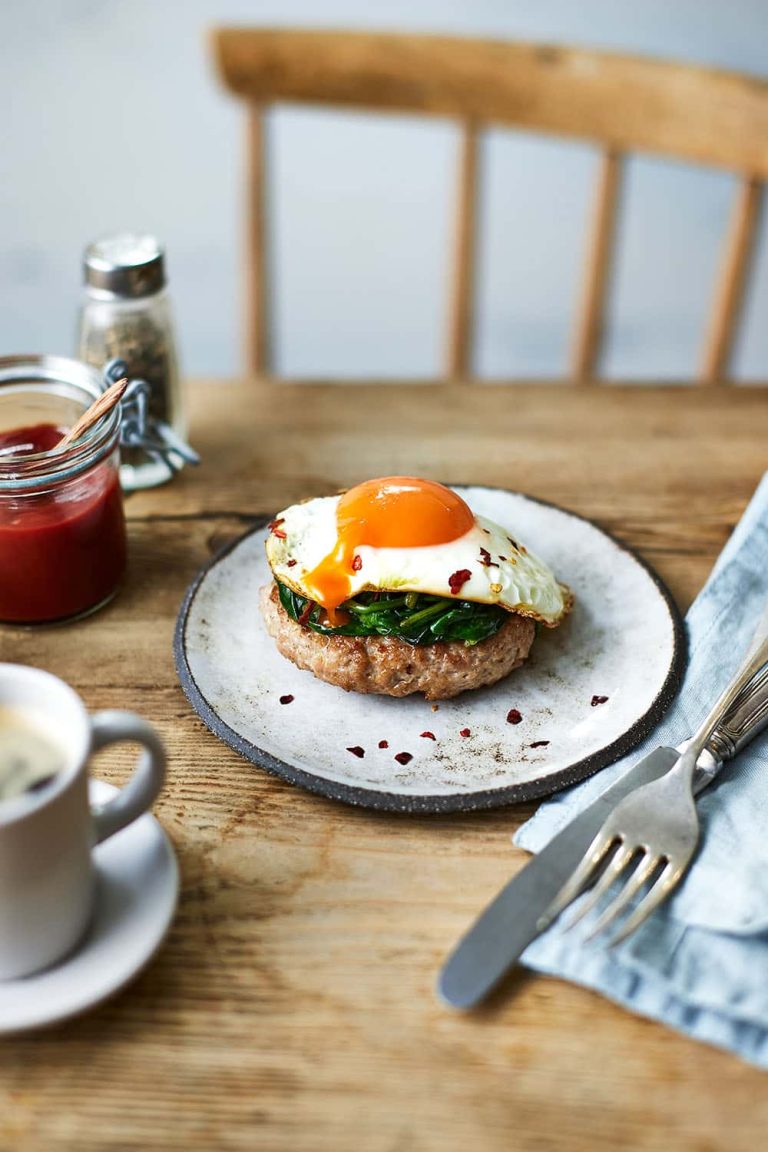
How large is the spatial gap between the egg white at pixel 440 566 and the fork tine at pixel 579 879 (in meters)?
0.38

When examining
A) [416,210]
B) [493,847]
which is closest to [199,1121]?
[493,847]

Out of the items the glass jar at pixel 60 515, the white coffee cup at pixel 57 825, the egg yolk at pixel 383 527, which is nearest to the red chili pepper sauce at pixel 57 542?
the glass jar at pixel 60 515

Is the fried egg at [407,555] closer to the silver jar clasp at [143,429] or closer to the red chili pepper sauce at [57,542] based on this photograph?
the red chili pepper sauce at [57,542]

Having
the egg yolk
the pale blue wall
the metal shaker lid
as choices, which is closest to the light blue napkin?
the egg yolk

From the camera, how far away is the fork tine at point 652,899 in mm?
1189

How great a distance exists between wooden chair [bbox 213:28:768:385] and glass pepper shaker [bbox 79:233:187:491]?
845 millimetres

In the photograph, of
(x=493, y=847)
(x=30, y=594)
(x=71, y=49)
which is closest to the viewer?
(x=493, y=847)

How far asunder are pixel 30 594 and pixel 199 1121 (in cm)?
89

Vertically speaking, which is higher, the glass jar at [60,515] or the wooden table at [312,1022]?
the glass jar at [60,515]

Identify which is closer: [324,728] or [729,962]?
[729,962]

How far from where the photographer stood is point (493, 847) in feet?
4.47

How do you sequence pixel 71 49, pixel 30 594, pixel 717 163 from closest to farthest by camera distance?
pixel 30 594
pixel 717 163
pixel 71 49

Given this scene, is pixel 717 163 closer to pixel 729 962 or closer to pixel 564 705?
pixel 564 705

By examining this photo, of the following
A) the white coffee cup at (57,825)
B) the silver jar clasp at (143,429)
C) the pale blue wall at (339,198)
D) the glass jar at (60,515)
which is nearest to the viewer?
the white coffee cup at (57,825)
